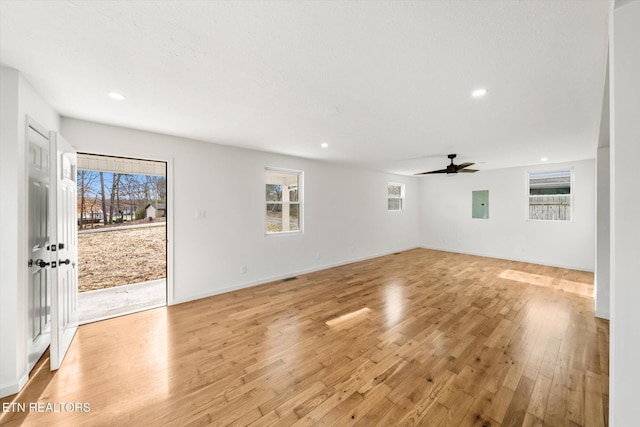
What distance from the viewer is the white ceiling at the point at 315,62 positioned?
1.34m

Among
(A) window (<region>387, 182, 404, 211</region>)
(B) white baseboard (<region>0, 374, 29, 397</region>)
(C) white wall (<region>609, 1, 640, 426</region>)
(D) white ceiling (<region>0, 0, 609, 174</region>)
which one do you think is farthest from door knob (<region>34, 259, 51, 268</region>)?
(A) window (<region>387, 182, 404, 211</region>)

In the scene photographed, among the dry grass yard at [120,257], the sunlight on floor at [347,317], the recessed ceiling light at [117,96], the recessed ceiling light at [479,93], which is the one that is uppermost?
the recessed ceiling light at [117,96]

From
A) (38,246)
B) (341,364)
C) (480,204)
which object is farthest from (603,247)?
(38,246)

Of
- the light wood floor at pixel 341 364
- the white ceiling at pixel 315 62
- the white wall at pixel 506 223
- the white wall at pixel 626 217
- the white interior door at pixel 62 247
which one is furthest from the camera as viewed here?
the white wall at pixel 506 223

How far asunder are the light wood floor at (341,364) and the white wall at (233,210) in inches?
23.6

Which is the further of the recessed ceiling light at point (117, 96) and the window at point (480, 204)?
the window at point (480, 204)

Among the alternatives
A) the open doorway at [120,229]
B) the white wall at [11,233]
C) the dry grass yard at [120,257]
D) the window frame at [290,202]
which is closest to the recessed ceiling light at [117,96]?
the white wall at [11,233]

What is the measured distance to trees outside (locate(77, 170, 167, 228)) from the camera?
517cm

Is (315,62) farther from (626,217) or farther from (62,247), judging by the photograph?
(62,247)

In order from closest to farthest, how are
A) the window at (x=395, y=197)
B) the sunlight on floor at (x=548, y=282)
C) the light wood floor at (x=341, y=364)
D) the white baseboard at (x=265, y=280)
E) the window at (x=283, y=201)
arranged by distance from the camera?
the light wood floor at (x=341, y=364)
the white baseboard at (x=265, y=280)
the sunlight on floor at (x=548, y=282)
the window at (x=283, y=201)
the window at (x=395, y=197)

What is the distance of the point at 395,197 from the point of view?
25.0 ft

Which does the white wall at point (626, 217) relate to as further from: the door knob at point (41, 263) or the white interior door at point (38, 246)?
the door knob at point (41, 263)

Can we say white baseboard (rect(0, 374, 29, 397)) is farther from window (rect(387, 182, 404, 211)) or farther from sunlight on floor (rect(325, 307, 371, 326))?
window (rect(387, 182, 404, 211))

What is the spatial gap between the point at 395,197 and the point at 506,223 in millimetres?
2924
